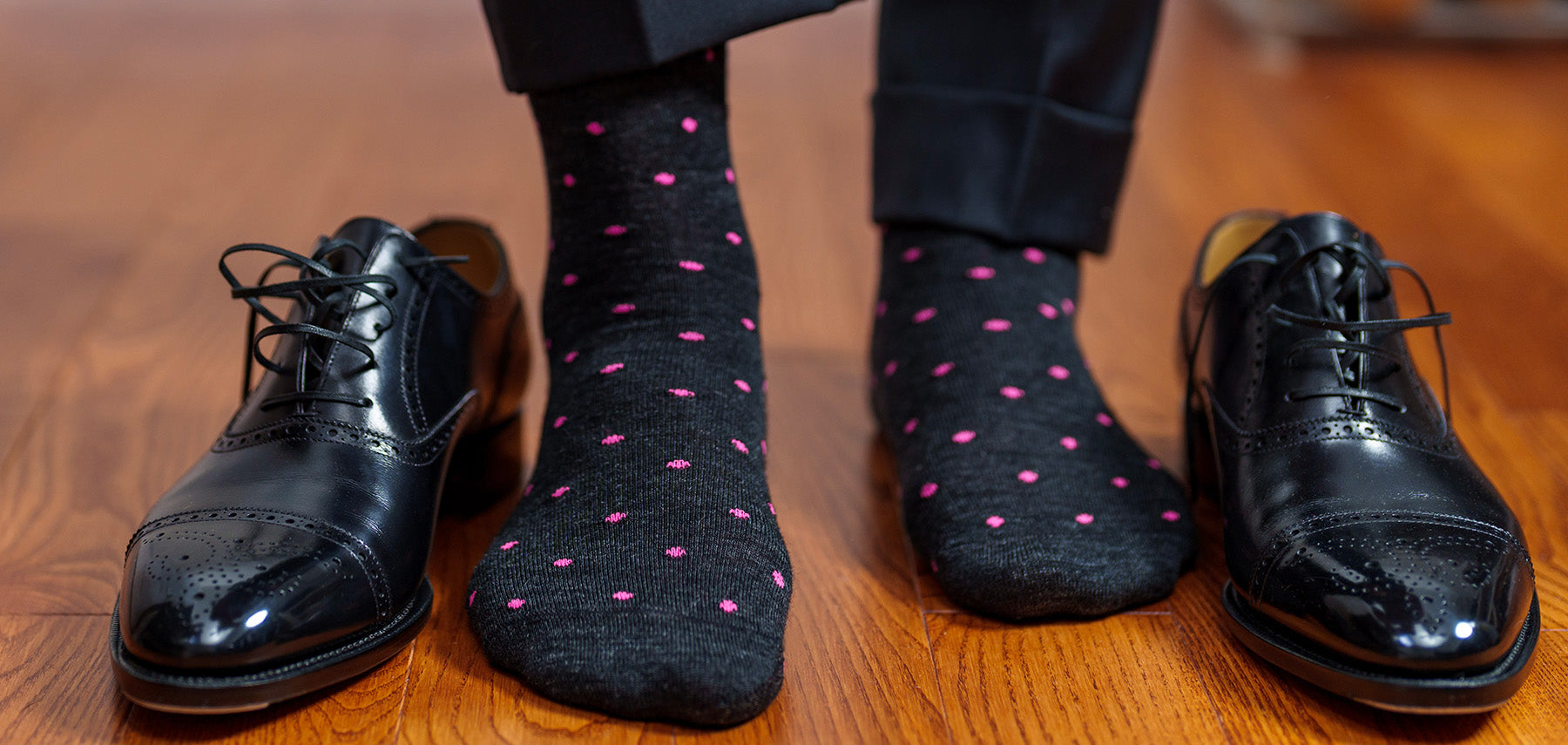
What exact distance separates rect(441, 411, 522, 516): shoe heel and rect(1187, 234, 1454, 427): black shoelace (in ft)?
1.61

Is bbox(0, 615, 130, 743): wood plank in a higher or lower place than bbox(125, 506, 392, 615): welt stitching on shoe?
lower

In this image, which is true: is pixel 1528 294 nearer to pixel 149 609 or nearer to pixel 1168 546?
pixel 1168 546

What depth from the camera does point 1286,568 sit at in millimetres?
603

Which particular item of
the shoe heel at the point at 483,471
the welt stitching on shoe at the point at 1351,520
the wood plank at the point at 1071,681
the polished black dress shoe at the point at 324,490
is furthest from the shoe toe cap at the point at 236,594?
the welt stitching on shoe at the point at 1351,520

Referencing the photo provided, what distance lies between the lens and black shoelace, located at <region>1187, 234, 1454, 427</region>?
659 mm

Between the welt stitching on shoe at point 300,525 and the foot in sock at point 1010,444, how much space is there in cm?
31

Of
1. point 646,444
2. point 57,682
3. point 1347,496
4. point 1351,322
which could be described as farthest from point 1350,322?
point 57,682

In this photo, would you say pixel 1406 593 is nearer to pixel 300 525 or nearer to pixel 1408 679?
pixel 1408 679

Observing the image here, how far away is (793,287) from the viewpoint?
1.12 metres

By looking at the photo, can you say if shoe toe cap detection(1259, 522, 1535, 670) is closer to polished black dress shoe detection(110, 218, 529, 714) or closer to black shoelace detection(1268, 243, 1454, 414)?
black shoelace detection(1268, 243, 1454, 414)

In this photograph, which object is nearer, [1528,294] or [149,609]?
[149,609]

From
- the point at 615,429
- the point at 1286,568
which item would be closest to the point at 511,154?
the point at 615,429

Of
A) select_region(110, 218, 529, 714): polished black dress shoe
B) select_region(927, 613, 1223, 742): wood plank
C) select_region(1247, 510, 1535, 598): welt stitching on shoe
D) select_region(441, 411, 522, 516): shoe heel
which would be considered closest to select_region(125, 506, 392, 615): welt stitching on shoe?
select_region(110, 218, 529, 714): polished black dress shoe

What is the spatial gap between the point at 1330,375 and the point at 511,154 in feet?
3.31
